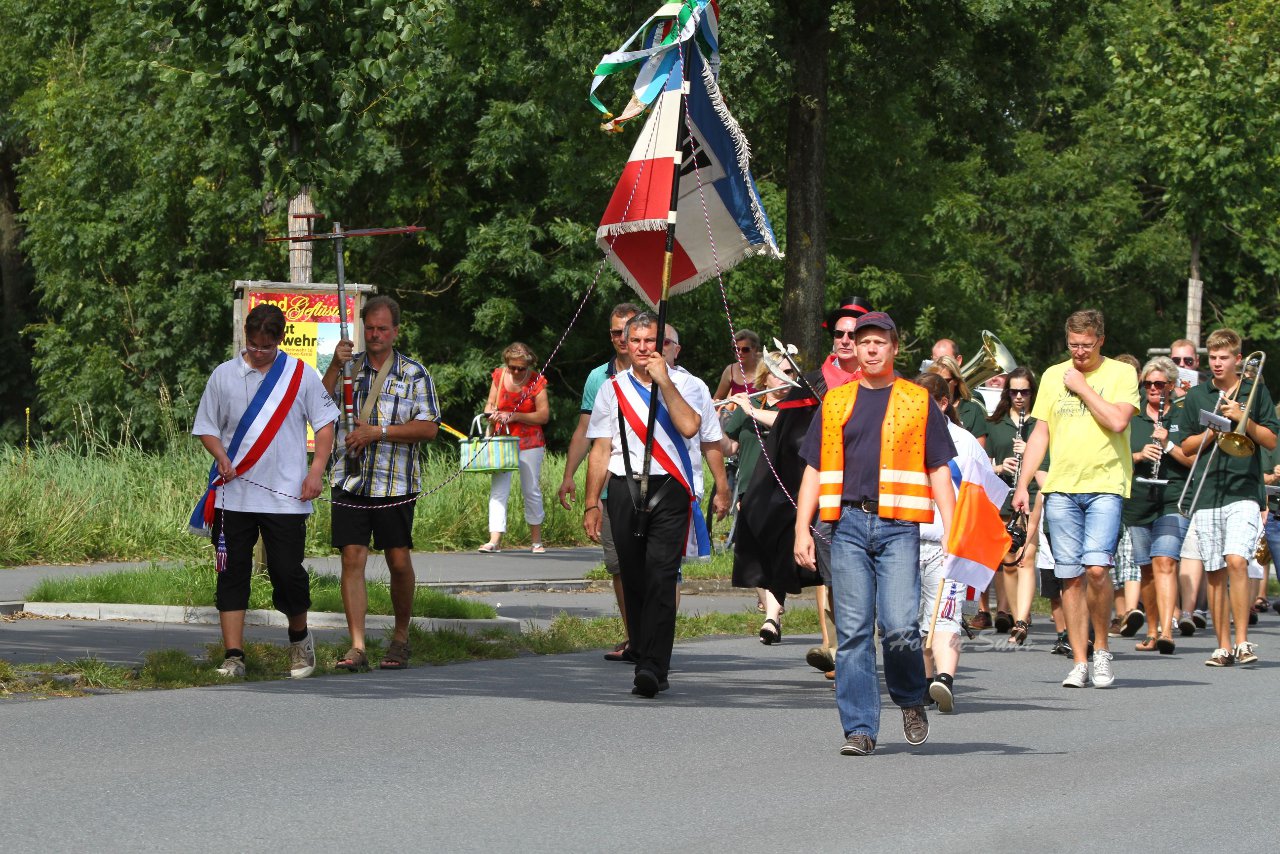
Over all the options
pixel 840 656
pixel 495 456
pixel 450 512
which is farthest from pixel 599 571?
pixel 840 656

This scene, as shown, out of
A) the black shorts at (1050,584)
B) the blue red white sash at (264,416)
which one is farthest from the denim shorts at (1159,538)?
the blue red white sash at (264,416)

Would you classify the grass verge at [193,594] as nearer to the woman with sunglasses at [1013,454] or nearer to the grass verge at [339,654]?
the grass verge at [339,654]

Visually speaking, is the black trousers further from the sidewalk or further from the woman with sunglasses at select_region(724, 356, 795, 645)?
the sidewalk

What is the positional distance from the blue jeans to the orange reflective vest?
0.25 feet

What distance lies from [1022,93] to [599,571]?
9896 millimetres

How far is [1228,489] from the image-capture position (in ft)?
43.3

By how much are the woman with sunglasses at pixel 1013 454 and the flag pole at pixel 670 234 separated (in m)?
3.93

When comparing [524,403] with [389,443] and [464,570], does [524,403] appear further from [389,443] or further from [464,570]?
[389,443]

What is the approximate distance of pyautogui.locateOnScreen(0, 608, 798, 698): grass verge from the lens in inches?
381

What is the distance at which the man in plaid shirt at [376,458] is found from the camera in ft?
35.4

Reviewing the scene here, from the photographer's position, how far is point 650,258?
12.1 m

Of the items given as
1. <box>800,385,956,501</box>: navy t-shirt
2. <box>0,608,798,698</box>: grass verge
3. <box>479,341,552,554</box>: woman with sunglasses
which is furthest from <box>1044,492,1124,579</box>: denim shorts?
<box>479,341,552,554</box>: woman with sunglasses

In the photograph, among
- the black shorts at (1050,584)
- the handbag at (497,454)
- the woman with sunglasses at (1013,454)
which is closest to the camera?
the black shorts at (1050,584)

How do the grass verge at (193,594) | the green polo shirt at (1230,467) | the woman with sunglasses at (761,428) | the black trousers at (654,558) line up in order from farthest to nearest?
the green polo shirt at (1230,467)
the grass verge at (193,594)
the woman with sunglasses at (761,428)
the black trousers at (654,558)
